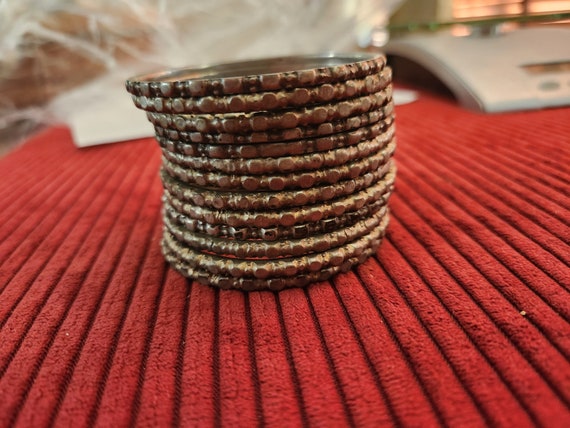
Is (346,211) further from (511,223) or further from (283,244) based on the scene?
(511,223)

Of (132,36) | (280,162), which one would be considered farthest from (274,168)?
(132,36)

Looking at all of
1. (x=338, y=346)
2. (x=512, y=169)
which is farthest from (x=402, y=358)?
(x=512, y=169)

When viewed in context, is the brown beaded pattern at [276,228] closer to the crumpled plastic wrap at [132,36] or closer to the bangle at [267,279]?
the bangle at [267,279]

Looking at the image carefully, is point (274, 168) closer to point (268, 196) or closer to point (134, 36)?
point (268, 196)

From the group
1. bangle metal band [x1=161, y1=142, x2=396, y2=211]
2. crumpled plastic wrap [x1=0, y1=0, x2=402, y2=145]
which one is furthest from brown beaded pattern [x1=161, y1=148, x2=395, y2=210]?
crumpled plastic wrap [x1=0, y1=0, x2=402, y2=145]

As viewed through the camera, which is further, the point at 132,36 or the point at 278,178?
the point at 132,36

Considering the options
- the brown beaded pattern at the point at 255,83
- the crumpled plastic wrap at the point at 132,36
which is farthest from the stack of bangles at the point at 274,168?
the crumpled plastic wrap at the point at 132,36
